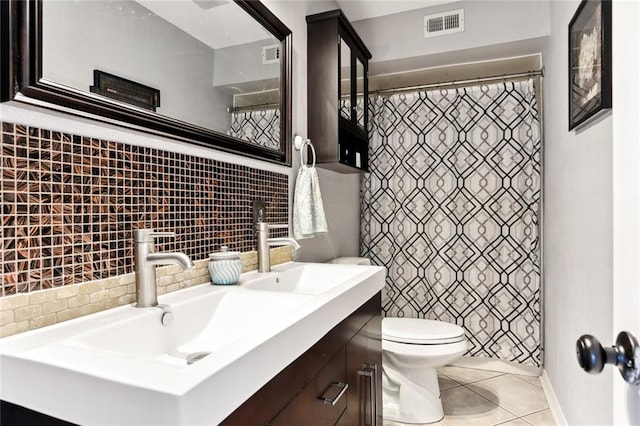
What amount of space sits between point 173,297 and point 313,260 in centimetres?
116

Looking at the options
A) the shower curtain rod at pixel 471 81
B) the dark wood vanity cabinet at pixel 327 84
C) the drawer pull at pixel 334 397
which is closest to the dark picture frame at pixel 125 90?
the drawer pull at pixel 334 397

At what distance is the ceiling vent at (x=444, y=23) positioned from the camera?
2.46 metres

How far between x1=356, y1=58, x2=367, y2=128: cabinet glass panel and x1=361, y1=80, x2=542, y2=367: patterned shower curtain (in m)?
0.47

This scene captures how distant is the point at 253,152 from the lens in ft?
5.05

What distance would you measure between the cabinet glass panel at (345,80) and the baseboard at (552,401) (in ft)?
6.12

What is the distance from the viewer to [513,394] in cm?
232

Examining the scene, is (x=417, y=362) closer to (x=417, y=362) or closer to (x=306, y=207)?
(x=417, y=362)

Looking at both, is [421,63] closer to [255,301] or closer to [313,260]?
[313,260]

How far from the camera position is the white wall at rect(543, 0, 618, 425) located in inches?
48.4

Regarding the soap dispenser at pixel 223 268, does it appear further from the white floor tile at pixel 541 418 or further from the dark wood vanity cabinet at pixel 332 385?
the white floor tile at pixel 541 418

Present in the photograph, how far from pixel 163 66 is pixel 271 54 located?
680 millimetres

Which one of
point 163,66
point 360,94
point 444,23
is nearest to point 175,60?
point 163,66

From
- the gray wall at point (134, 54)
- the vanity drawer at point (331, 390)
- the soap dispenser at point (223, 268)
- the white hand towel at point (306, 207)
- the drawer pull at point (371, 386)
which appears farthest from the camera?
the white hand towel at point (306, 207)

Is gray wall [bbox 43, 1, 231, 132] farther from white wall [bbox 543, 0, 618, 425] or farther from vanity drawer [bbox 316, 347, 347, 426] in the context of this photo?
white wall [bbox 543, 0, 618, 425]
